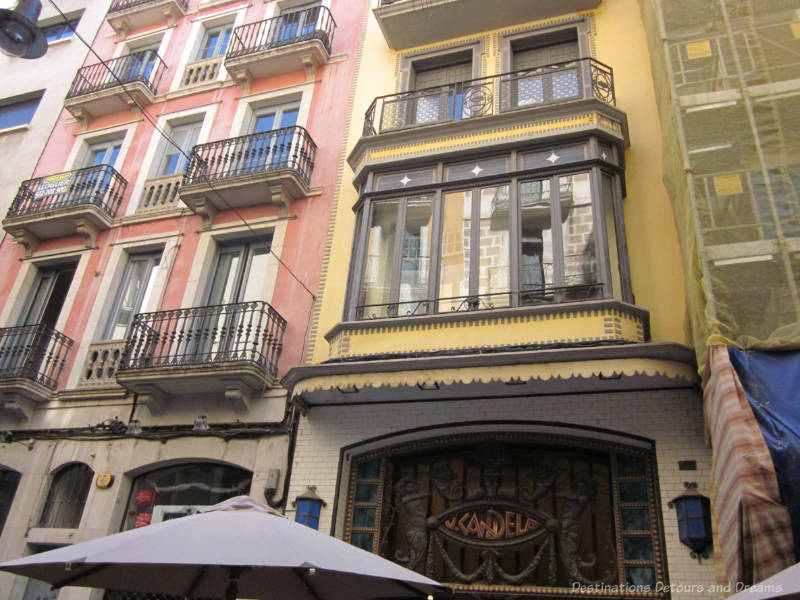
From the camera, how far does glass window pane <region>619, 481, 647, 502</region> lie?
7.82m

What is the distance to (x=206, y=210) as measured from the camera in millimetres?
12109

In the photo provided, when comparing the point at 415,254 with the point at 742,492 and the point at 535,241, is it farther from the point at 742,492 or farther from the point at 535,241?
the point at 742,492

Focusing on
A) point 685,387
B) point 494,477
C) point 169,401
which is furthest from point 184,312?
point 685,387

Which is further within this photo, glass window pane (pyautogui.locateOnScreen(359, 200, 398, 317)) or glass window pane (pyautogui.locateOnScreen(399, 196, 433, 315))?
glass window pane (pyautogui.locateOnScreen(359, 200, 398, 317))

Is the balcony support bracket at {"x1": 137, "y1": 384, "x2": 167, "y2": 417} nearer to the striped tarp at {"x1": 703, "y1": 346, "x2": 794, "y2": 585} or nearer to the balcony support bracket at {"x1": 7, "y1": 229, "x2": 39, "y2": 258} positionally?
the balcony support bracket at {"x1": 7, "y1": 229, "x2": 39, "y2": 258}

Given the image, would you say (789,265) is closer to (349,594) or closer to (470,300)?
(470,300)

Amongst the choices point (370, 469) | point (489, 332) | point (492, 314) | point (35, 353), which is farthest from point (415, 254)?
point (35, 353)

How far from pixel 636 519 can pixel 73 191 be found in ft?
40.2

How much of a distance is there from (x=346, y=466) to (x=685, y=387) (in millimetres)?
4597

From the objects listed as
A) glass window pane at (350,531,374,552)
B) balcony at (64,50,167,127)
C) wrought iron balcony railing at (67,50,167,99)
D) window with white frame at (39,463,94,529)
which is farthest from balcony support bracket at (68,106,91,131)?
glass window pane at (350,531,374,552)

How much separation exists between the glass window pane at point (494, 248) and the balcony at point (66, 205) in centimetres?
791

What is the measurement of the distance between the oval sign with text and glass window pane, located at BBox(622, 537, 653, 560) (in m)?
0.97

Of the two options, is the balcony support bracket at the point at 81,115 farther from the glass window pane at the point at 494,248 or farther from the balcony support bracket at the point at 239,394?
the glass window pane at the point at 494,248

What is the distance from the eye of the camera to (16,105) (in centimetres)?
1681
